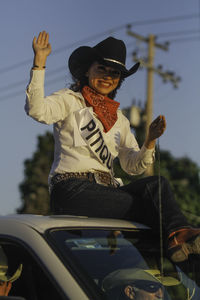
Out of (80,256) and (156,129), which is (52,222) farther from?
(156,129)

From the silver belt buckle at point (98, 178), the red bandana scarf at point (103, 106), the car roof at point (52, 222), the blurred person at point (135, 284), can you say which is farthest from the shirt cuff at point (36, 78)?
the blurred person at point (135, 284)

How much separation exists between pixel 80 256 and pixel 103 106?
59.0 inches

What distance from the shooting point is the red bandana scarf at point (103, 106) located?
3988 millimetres

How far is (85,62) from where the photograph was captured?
4246mm

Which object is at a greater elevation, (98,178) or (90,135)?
(90,135)

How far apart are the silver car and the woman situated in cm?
15

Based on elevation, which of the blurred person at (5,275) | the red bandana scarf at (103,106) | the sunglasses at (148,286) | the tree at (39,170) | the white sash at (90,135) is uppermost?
the red bandana scarf at (103,106)

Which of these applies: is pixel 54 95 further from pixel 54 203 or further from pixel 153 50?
pixel 153 50

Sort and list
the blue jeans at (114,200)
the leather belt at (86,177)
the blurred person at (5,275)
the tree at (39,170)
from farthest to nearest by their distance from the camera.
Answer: the tree at (39,170) < the leather belt at (86,177) < the blue jeans at (114,200) < the blurred person at (5,275)

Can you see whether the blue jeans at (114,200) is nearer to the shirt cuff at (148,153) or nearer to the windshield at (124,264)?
the windshield at (124,264)

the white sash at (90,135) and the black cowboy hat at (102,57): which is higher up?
the black cowboy hat at (102,57)

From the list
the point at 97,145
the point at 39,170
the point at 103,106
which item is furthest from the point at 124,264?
the point at 39,170

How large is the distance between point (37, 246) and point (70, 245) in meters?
0.18

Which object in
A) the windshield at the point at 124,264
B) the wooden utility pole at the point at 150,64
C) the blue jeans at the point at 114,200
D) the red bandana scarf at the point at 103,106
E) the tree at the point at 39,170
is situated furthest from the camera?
the tree at the point at 39,170
